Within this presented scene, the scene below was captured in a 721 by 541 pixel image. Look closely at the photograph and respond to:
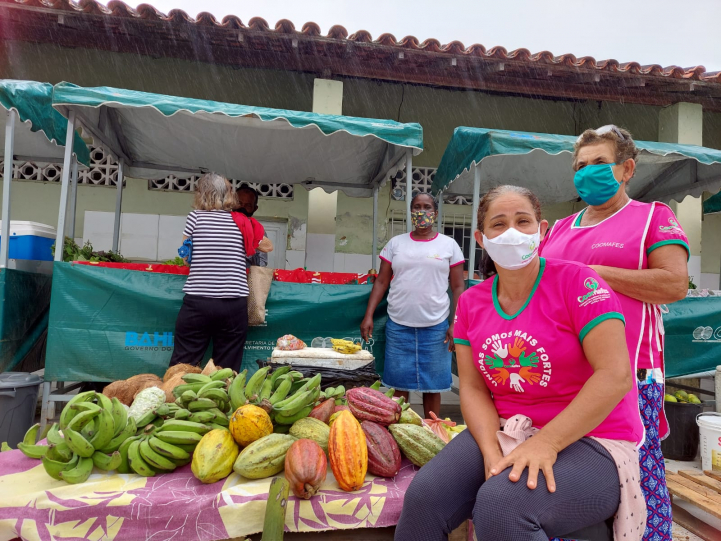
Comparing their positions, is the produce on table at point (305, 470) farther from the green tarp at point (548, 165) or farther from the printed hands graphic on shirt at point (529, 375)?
the green tarp at point (548, 165)

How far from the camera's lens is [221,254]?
13.0 ft

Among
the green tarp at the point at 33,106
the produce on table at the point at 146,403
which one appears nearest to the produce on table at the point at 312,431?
the produce on table at the point at 146,403

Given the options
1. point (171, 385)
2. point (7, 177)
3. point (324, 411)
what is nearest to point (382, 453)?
point (324, 411)

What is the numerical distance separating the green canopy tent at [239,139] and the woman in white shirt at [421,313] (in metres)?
0.43

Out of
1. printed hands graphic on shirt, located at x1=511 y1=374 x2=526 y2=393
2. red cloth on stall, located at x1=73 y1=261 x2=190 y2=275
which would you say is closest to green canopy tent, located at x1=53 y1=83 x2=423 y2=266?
red cloth on stall, located at x1=73 y1=261 x2=190 y2=275

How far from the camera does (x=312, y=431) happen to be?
2.18 meters

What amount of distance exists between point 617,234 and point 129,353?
411 centimetres

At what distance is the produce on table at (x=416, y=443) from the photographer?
85.5 inches

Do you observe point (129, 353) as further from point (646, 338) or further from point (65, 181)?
point (646, 338)

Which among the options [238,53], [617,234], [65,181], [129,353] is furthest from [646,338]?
[238,53]

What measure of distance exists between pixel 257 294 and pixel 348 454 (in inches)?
109

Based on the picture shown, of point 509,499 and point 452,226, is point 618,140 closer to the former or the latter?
point 509,499

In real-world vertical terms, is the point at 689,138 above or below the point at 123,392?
above

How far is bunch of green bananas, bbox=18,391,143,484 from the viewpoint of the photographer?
1.92 m
